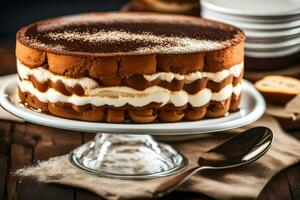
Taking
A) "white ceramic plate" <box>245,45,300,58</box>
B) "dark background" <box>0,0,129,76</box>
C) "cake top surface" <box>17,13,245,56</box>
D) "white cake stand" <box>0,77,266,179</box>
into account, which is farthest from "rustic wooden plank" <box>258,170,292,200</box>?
"dark background" <box>0,0,129,76</box>

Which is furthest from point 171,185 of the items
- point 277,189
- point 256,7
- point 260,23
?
point 256,7

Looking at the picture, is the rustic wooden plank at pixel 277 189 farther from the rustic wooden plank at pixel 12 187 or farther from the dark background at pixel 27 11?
the dark background at pixel 27 11

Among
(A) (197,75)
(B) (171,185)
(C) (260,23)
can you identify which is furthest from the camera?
(C) (260,23)

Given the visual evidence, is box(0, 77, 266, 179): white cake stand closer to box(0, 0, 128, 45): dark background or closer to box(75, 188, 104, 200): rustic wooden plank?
box(75, 188, 104, 200): rustic wooden plank

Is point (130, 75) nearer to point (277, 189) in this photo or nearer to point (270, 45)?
point (277, 189)

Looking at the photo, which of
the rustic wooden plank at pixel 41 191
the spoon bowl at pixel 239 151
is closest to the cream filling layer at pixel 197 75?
the spoon bowl at pixel 239 151

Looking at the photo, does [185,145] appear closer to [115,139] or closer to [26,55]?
[115,139]

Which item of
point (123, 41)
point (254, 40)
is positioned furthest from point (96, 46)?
point (254, 40)

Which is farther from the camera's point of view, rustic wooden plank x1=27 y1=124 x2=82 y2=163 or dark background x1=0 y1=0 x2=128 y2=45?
dark background x1=0 y1=0 x2=128 y2=45
